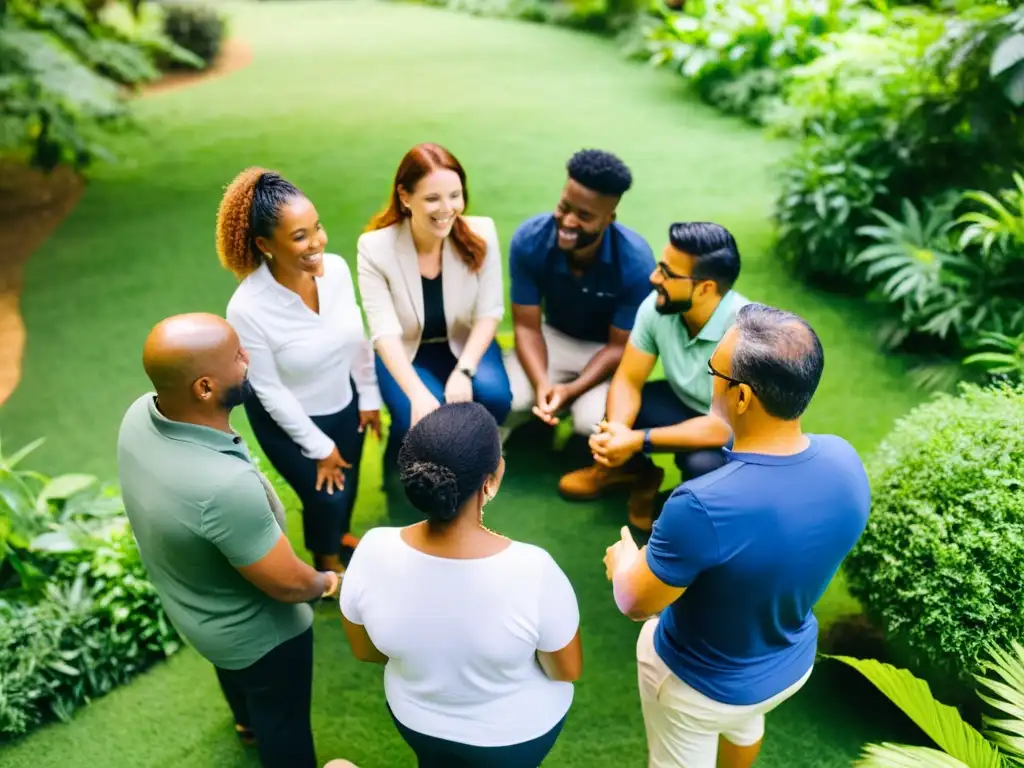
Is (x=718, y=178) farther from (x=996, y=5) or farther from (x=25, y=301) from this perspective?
(x=25, y=301)

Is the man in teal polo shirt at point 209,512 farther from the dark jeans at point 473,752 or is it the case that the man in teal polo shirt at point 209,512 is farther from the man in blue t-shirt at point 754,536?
the man in blue t-shirt at point 754,536

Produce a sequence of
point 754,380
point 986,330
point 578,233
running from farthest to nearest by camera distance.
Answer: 1. point 986,330
2. point 578,233
3. point 754,380

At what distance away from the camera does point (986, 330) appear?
418 cm

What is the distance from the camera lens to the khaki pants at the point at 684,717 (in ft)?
6.25

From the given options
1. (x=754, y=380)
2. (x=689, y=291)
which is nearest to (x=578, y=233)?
(x=689, y=291)

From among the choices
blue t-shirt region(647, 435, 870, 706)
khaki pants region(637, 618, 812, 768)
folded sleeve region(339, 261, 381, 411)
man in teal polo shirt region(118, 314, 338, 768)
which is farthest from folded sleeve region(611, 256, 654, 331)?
man in teal polo shirt region(118, 314, 338, 768)

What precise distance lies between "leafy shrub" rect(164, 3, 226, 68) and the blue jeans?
357 inches

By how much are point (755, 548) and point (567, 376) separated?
7.15 feet

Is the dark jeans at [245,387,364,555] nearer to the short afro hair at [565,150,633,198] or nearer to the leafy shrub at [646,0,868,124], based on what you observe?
the short afro hair at [565,150,633,198]

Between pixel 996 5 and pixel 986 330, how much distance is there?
5.60 feet

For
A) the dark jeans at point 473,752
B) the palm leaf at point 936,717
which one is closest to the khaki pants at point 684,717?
the palm leaf at point 936,717

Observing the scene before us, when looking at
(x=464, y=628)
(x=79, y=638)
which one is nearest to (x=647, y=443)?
(x=464, y=628)

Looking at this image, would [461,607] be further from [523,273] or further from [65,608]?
[523,273]

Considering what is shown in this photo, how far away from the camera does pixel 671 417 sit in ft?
10.6
